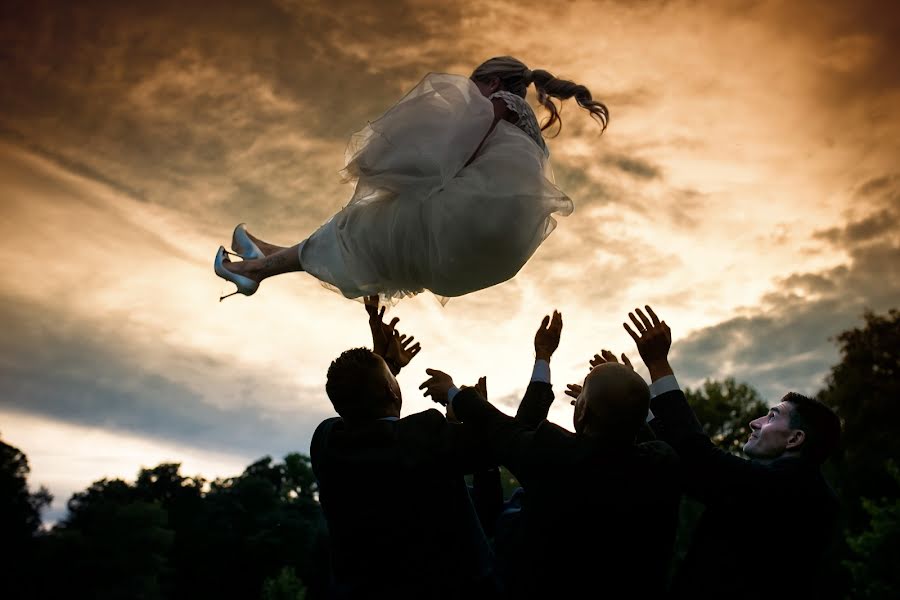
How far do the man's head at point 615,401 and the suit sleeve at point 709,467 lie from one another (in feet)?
1.20

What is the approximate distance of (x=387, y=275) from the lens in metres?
4.09

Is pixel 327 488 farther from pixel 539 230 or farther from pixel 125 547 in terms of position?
pixel 125 547

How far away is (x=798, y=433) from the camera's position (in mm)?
2936

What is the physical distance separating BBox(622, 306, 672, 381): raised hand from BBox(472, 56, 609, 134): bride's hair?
1552mm

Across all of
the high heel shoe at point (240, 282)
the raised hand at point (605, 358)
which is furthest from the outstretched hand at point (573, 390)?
the high heel shoe at point (240, 282)

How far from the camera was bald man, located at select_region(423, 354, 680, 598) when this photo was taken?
8.29 feet

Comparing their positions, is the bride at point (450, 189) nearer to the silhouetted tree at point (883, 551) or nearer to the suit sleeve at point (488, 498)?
the suit sleeve at point (488, 498)

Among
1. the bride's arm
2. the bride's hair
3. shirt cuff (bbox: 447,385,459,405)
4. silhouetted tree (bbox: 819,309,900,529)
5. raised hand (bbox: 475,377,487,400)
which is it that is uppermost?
silhouetted tree (bbox: 819,309,900,529)

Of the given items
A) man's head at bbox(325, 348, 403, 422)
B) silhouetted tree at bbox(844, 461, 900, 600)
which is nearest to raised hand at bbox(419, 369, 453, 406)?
man's head at bbox(325, 348, 403, 422)

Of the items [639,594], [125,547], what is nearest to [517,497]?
[639,594]

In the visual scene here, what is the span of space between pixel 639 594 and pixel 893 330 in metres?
26.5

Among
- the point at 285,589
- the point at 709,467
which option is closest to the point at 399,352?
the point at 709,467

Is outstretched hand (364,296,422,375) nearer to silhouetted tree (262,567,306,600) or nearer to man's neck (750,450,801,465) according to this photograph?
man's neck (750,450,801,465)

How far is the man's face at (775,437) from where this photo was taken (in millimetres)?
2945
